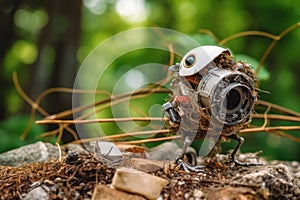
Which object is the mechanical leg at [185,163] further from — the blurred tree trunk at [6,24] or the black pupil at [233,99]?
the blurred tree trunk at [6,24]

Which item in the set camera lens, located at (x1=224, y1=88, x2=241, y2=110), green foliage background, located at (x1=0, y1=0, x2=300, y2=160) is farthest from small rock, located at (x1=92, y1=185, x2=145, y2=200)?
green foliage background, located at (x1=0, y1=0, x2=300, y2=160)

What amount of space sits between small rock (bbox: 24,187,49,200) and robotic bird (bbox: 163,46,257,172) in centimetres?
26

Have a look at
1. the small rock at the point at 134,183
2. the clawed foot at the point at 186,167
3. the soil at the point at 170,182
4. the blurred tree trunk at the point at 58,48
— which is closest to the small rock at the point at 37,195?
the soil at the point at 170,182

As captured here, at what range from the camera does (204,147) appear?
3.14ft

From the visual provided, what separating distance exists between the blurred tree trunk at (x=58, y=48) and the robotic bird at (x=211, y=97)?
→ 143cm

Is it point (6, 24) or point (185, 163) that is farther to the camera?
point (6, 24)

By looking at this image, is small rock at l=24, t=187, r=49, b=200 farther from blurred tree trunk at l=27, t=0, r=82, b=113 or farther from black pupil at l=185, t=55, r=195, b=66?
blurred tree trunk at l=27, t=0, r=82, b=113

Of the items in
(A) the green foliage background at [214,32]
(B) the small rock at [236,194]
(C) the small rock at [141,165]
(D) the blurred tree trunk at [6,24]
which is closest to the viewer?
(B) the small rock at [236,194]

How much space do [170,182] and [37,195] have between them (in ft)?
0.73

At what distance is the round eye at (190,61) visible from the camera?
2.82 feet

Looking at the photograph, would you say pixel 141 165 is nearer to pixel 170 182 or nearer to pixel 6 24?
pixel 170 182

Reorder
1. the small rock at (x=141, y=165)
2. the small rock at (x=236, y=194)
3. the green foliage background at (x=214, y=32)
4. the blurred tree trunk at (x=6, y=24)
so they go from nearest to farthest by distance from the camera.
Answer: the small rock at (x=236, y=194) → the small rock at (x=141, y=165) → the green foliage background at (x=214, y=32) → the blurred tree trunk at (x=6, y=24)

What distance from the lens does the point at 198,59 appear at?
2.79 ft

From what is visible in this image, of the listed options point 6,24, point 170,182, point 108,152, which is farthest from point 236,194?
point 6,24
